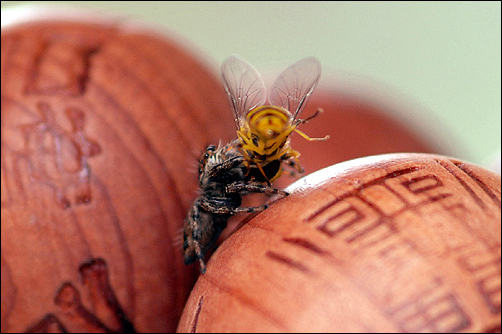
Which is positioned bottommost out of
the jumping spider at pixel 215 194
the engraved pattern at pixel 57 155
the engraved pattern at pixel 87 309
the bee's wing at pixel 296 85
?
the engraved pattern at pixel 87 309

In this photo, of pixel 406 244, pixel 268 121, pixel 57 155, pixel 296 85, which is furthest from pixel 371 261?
pixel 57 155

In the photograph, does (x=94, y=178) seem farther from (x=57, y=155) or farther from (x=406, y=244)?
(x=406, y=244)

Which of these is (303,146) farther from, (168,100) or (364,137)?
(168,100)

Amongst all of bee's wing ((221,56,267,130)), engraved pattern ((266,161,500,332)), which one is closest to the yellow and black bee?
bee's wing ((221,56,267,130))

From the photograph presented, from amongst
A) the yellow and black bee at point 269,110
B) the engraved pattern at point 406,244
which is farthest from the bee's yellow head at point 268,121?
the engraved pattern at point 406,244

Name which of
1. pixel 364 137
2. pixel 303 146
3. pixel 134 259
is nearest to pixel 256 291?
pixel 134 259

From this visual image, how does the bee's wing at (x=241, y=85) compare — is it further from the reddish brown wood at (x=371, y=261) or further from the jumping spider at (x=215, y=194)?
the reddish brown wood at (x=371, y=261)
